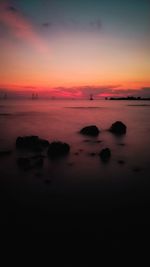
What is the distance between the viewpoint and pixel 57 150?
11758 mm

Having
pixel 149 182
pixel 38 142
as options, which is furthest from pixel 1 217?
pixel 38 142

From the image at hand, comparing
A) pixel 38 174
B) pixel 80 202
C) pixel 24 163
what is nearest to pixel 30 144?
pixel 24 163

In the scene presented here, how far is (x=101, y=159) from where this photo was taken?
1125 centimetres

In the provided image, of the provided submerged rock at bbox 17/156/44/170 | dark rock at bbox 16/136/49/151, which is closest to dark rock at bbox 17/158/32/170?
submerged rock at bbox 17/156/44/170

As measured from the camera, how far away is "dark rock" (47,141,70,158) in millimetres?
11461

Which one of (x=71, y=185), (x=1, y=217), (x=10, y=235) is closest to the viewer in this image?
(x=10, y=235)

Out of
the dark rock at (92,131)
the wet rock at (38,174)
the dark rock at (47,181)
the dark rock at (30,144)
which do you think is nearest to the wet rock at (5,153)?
the dark rock at (30,144)

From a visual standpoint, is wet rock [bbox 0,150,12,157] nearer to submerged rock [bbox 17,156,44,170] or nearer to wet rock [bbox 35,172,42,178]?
submerged rock [bbox 17,156,44,170]

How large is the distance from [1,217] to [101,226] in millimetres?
2903

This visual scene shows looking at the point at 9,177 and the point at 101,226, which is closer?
the point at 101,226

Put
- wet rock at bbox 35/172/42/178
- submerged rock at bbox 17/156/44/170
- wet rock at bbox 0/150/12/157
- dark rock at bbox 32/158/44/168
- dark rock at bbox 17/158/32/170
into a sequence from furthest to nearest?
wet rock at bbox 0/150/12/157 < dark rock at bbox 32/158/44/168 < submerged rock at bbox 17/156/44/170 < dark rock at bbox 17/158/32/170 < wet rock at bbox 35/172/42/178

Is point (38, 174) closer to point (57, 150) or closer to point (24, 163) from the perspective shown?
point (24, 163)

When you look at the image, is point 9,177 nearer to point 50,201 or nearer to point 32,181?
point 32,181

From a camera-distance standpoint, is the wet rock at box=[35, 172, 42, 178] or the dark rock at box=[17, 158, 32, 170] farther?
the dark rock at box=[17, 158, 32, 170]
